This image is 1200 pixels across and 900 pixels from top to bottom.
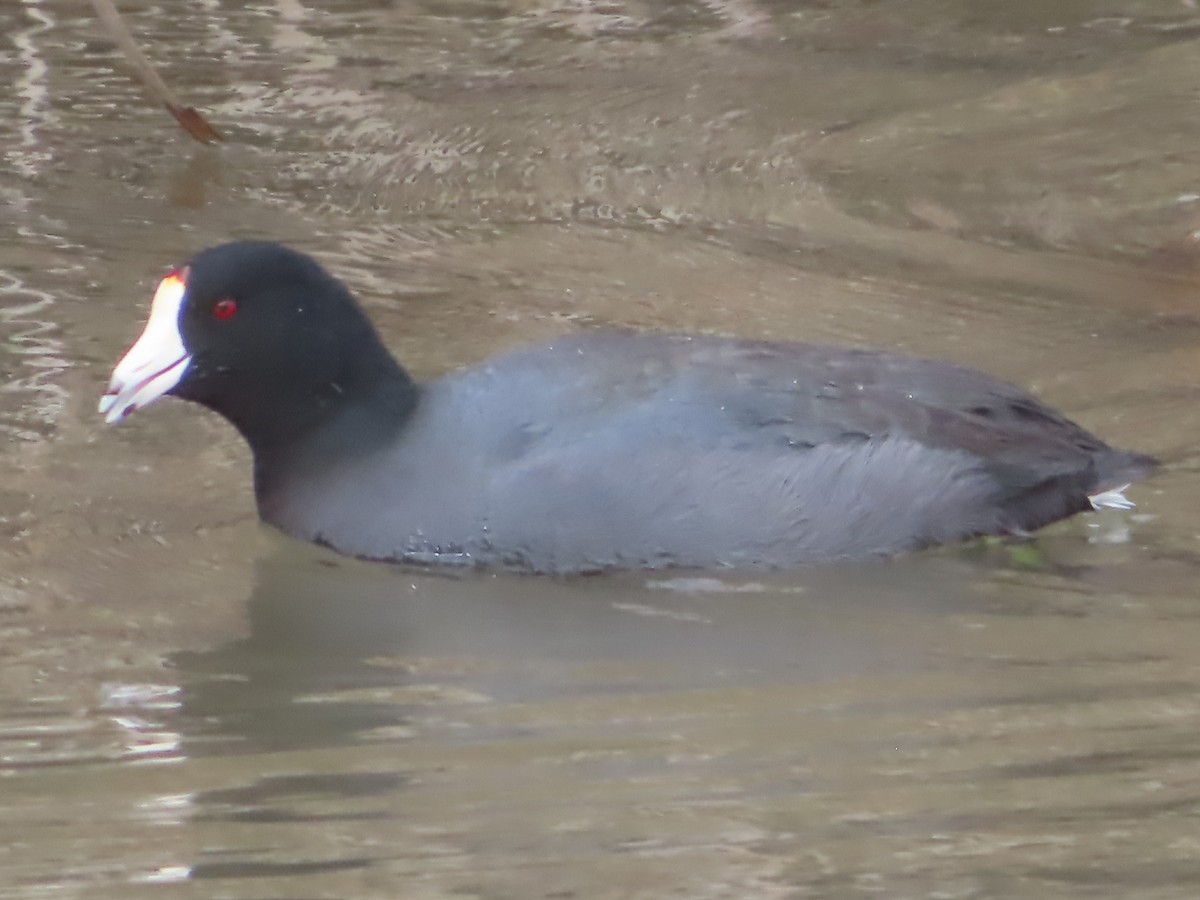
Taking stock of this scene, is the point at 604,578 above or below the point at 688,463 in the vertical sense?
below

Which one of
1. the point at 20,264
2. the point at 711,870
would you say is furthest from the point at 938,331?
the point at 711,870

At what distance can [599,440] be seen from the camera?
14.5ft

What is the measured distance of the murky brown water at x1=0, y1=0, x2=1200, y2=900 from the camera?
3209 millimetres

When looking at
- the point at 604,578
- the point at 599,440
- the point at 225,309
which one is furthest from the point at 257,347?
the point at 604,578

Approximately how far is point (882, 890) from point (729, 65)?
5907 millimetres

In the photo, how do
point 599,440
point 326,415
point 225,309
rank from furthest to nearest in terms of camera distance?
point 326,415 < point 225,309 < point 599,440

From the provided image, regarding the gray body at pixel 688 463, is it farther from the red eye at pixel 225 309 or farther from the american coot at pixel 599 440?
the red eye at pixel 225 309

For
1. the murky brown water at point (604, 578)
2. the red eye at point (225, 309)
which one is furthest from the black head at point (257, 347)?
the murky brown water at point (604, 578)

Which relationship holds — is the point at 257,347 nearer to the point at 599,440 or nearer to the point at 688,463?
the point at 599,440

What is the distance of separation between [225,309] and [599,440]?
0.88m

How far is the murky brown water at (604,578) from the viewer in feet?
10.5

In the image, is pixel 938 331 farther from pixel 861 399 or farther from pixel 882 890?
pixel 882 890

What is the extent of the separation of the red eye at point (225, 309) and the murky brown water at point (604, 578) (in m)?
0.54

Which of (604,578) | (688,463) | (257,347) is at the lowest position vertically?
(604,578)
